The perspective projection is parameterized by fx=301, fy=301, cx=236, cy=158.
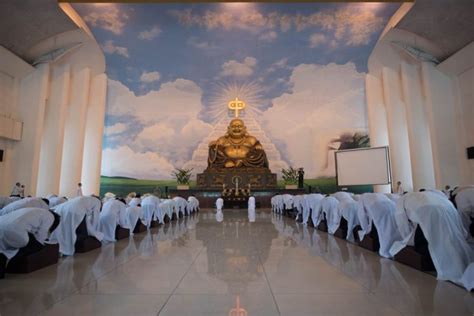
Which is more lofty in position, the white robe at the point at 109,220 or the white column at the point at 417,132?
the white column at the point at 417,132

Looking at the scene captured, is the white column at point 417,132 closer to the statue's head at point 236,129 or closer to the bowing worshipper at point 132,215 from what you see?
the statue's head at point 236,129

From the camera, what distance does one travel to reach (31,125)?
10211 millimetres

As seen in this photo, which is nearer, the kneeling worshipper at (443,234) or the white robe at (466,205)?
the kneeling worshipper at (443,234)

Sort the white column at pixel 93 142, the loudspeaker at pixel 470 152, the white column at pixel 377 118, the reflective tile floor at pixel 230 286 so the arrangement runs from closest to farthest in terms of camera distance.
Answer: the reflective tile floor at pixel 230 286 → the loudspeaker at pixel 470 152 → the white column at pixel 93 142 → the white column at pixel 377 118

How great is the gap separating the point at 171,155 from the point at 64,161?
5.19m

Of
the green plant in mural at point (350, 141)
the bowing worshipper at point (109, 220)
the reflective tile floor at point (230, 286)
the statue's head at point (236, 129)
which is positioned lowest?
the reflective tile floor at point (230, 286)

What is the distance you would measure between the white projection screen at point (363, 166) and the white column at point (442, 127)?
1.60 m

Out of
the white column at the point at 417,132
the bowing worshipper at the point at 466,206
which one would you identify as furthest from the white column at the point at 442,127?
the bowing worshipper at the point at 466,206

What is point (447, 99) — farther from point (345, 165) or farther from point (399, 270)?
point (399, 270)

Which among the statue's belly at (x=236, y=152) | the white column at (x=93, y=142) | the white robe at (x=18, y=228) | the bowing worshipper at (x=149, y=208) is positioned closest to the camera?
the white robe at (x=18, y=228)

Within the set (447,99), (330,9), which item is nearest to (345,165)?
(447,99)

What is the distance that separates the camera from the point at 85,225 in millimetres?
3439

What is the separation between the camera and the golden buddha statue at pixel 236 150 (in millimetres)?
A: 14422

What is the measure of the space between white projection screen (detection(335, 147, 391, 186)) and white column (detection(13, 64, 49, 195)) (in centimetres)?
1065
